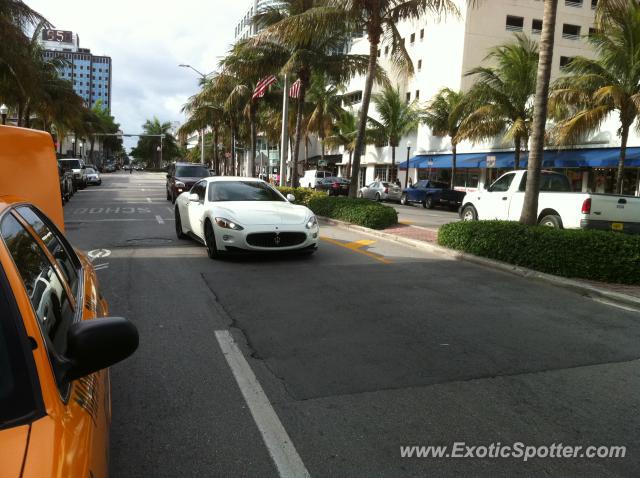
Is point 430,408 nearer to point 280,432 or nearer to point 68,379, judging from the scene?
point 280,432

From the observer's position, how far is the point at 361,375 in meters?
4.28

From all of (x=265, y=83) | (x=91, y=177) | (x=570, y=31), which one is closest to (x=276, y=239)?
(x=265, y=83)

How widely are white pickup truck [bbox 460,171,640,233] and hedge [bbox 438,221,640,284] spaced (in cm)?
270

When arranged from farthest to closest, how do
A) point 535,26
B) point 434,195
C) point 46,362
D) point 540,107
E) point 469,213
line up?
1. point 535,26
2. point 434,195
3. point 469,213
4. point 540,107
5. point 46,362

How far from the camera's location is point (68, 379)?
1876mm

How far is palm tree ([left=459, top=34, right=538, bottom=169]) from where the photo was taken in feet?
81.4

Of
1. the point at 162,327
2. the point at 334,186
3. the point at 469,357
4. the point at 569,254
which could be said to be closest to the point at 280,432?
the point at 469,357

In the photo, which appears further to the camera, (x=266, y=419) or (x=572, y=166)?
(x=572, y=166)

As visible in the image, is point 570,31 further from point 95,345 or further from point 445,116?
point 95,345

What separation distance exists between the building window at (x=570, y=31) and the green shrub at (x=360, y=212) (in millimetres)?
29548

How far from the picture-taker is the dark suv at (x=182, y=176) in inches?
901

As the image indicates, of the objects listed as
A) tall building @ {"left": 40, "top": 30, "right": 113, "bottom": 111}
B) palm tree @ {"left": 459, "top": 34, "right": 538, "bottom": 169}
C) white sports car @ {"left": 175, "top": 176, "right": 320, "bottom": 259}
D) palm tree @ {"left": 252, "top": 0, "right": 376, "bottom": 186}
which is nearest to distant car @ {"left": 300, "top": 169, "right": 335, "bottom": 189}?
palm tree @ {"left": 459, "top": 34, "right": 538, "bottom": 169}

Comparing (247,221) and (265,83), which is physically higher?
(265,83)

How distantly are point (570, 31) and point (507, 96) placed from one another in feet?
58.5
